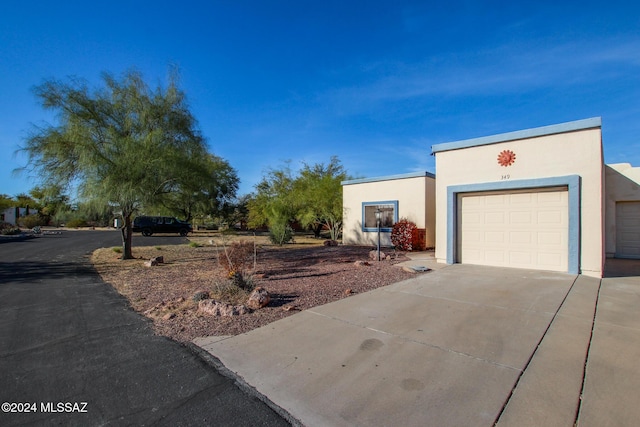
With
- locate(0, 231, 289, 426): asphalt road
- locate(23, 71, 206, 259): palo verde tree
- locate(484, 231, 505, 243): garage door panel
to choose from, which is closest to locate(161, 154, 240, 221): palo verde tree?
locate(23, 71, 206, 259): palo verde tree

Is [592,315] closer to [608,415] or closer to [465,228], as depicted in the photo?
[608,415]

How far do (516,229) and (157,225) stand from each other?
1017 inches

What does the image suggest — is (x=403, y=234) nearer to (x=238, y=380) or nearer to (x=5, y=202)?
(x=238, y=380)

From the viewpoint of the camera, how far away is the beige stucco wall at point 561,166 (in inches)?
282

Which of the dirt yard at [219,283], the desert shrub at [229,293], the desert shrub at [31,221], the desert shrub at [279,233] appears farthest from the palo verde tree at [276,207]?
the desert shrub at [31,221]

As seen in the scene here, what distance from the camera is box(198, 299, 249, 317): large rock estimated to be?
478 cm

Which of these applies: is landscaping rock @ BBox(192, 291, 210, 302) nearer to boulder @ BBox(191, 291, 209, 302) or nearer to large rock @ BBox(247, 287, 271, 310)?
boulder @ BBox(191, 291, 209, 302)

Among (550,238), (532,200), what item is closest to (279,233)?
(532,200)

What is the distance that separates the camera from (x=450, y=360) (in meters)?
3.28

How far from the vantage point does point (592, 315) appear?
465 centimetres

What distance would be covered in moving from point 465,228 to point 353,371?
738 centimetres

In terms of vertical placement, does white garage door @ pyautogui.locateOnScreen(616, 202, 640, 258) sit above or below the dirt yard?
above

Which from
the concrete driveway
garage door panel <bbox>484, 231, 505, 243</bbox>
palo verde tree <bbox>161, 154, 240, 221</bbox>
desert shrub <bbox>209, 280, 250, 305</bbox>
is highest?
palo verde tree <bbox>161, 154, 240, 221</bbox>

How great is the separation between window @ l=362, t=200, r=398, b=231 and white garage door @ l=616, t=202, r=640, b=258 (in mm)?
7565
